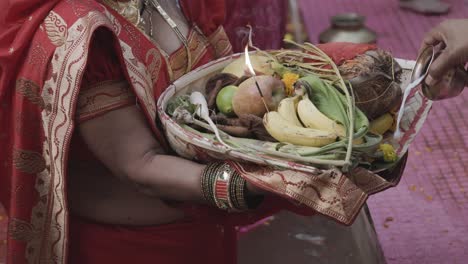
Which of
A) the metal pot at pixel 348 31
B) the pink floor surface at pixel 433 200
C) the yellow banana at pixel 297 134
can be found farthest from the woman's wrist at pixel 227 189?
the metal pot at pixel 348 31

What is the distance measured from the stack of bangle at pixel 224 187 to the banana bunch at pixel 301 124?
0.11 meters

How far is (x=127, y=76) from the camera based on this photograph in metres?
1.48

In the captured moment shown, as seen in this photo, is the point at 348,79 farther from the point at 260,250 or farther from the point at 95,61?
the point at 260,250

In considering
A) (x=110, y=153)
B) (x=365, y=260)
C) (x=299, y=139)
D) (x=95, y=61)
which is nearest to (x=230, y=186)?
(x=299, y=139)

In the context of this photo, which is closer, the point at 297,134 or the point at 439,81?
the point at 297,134

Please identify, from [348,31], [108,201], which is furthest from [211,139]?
[348,31]

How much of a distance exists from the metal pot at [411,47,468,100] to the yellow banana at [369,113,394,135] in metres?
0.09

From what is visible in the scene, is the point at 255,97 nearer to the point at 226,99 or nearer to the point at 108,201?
the point at 226,99

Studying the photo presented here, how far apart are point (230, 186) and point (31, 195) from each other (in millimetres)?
519

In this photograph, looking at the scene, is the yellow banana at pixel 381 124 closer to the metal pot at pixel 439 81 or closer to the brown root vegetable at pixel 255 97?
the metal pot at pixel 439 81

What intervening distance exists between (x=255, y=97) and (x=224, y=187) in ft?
0.66

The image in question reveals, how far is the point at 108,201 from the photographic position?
1.71m

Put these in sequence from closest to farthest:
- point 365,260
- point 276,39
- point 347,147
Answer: point 347,147 → point 365,260 → point 276,39

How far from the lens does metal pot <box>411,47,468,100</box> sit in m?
1.49
